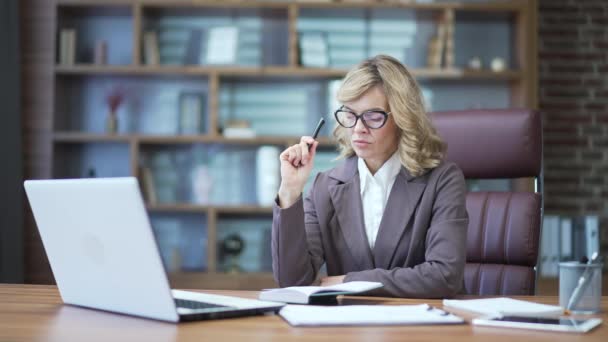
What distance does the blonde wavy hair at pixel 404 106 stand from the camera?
2.04 meters

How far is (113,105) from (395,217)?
245 cm

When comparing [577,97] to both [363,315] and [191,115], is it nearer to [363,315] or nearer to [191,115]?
[191,115]

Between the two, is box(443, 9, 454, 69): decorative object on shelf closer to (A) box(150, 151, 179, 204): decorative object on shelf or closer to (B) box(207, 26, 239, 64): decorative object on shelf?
(B) box(207, 26, 239, 64): decorative object on shelf

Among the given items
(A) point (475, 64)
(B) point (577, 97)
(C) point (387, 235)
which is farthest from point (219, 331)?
(B) point (577, 97)

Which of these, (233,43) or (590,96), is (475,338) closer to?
(233,43)

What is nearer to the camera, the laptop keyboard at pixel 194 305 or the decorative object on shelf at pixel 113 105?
the laptop keyboard at pixel 194 305

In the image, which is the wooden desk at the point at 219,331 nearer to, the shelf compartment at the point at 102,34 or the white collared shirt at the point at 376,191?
the white collared shirt at the point at 376,191

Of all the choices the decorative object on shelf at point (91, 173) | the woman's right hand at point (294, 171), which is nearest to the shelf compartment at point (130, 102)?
the decorative object on shelf at point (91, 173)

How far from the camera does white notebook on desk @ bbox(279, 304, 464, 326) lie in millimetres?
1261

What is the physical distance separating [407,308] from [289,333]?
30 centimetres

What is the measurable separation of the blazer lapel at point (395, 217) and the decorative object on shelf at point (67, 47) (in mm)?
2530

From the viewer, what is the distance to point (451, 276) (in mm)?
1769

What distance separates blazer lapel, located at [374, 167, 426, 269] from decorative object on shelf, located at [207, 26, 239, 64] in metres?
2.16

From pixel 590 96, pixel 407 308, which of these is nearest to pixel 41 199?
pixel 407 308
